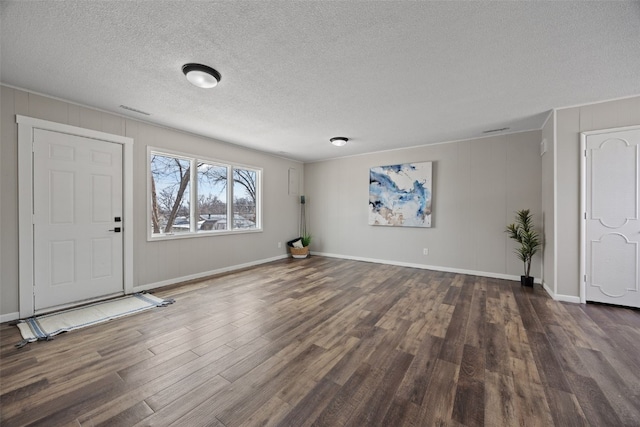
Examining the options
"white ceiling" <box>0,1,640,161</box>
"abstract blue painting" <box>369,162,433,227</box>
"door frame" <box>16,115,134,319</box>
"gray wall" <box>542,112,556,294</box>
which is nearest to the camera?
"white ceiling" <box>0,1,640,161</box>

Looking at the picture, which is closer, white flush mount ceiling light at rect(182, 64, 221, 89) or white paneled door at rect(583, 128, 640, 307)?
white flush mount ceiling light at rect(182, 64, 221, 89)

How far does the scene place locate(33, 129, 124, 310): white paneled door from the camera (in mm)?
2928

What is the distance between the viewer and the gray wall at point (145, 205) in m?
A: 2.72

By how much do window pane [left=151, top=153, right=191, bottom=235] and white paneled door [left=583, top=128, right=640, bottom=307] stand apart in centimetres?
601

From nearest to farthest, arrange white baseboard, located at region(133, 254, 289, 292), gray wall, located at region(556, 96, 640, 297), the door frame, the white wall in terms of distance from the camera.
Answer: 1. the door frame
2. gray wall, located at region(556, 96, 640, 297)
3. white baseboard, located at region(133, 254, 289, 292)
4. the white wall

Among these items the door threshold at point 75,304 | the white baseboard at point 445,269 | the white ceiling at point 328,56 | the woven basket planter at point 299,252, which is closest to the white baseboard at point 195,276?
the door threshold at point 75,304

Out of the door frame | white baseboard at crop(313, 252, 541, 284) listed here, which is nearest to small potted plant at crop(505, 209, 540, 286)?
white baseboard at crop(313, 252, 541, 284)

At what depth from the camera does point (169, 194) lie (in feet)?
13.9

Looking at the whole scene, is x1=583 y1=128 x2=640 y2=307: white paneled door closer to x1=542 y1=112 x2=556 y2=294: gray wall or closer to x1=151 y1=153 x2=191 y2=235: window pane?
x1=542 y1=112 x2=556 y2=294: gray wall

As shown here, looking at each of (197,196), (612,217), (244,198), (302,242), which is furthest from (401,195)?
(197,196)

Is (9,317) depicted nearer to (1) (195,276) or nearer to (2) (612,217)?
(1) (195,276)

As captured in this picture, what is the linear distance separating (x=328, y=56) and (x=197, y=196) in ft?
11.5

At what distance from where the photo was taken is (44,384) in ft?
5.70

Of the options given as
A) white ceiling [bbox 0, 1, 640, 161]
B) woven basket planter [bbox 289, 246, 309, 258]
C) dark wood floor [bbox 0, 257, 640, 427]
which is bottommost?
dark wood floor [bbox 0, 257, 640, 427]
